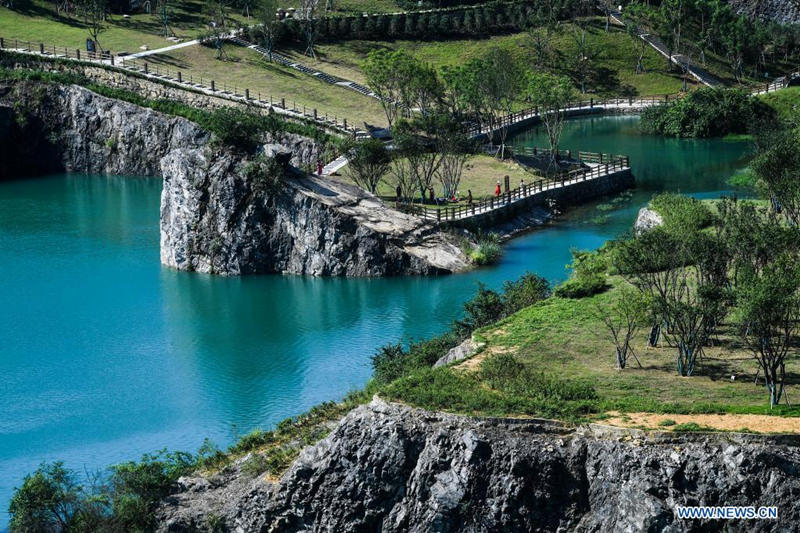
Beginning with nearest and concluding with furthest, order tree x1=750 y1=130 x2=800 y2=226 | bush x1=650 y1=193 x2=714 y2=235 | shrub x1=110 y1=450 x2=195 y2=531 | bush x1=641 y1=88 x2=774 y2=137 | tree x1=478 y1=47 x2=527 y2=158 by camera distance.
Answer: shrub x1=110 y1=450 x2=195 y2=531
bush x1=650 y1=193 x2=714 y2=235
tree x1=750 y1=130 x2=800 y2=226
tree x1=478 y1=47 x2=527 y2=158
bush x1=641 y1=88 x2=774 y2=137

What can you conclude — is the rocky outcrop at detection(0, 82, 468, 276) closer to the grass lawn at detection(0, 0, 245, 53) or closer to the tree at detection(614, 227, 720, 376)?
the tree at detection(614, 227, 720, 376)

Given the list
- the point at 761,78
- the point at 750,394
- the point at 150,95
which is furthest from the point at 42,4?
the point at 750,394

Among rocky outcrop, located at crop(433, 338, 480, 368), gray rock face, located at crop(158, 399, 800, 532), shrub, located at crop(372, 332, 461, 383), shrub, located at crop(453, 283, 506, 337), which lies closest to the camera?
gray rock face, located at crop(158, 399, 800, 532)

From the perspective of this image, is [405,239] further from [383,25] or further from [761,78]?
[761,78]

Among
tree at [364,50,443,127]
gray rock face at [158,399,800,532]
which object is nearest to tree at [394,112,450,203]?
tree at [364,50,443,127]

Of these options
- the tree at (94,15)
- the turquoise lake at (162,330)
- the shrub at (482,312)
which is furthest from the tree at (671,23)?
the shrub at (482,312)

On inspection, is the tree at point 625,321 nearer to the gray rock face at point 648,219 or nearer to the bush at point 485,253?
the gray rock face at point 648,219
